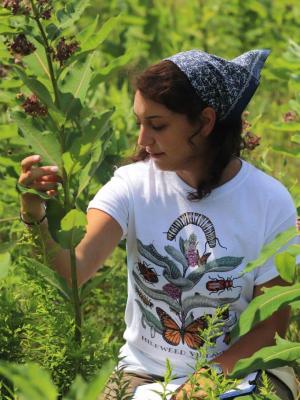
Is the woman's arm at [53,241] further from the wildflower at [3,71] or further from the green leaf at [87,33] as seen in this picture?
the wildflower at [3,71]

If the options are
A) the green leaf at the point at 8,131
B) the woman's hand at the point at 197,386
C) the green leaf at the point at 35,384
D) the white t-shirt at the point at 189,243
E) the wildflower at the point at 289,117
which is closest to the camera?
Result: the green leaf at the point at 35,384

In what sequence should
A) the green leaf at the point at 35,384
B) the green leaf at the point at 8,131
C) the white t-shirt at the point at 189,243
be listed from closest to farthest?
the green leaf at the point at 35,384, the white t-shirt at the point at 189,243, the green leaf at the point at 8,131

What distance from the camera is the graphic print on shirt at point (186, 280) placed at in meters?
2.72

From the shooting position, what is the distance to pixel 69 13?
244 cm

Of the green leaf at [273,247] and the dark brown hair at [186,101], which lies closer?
the green leaf at [273,247]

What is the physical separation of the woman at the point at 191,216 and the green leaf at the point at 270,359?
245 mm

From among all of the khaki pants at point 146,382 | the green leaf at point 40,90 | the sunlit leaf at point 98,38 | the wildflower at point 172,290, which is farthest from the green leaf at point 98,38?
the khaki pants at point 146,382

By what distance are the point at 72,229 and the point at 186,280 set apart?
0.49 metres

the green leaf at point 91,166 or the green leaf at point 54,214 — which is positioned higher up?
the green leaf at point 91,166

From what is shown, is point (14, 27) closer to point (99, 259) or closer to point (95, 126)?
point (95, 126)

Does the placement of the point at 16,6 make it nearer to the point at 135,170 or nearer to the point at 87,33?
the point at 87,33

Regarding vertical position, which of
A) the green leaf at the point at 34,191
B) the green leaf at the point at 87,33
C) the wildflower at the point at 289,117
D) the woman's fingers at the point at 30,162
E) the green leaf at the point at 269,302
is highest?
the green leaf at the point at 87,33

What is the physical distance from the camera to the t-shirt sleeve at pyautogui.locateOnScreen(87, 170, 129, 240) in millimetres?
2746

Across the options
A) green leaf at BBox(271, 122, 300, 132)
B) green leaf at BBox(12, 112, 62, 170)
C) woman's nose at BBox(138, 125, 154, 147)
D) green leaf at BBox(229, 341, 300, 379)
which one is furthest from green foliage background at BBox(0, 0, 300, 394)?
green leaf at BBox(229, 341, 300, 379)
